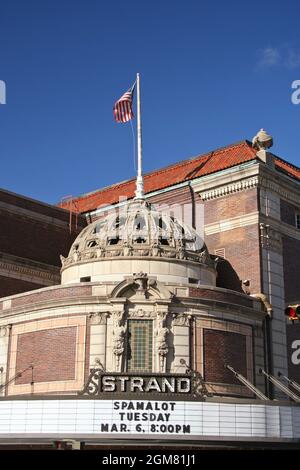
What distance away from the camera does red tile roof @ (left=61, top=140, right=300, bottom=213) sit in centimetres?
5012

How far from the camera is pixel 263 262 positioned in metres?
44.8

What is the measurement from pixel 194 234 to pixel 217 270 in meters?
3.02

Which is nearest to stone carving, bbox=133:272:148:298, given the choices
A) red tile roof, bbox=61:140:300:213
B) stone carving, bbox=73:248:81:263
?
stone carving, bbox=73:248:81:263

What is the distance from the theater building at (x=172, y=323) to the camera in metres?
32.2

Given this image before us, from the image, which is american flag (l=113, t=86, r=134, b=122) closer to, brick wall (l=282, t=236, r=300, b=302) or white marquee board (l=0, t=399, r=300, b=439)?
brick wall (l=282, t=236, r=300, b=302)

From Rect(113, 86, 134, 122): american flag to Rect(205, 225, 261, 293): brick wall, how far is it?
1001 centimetres

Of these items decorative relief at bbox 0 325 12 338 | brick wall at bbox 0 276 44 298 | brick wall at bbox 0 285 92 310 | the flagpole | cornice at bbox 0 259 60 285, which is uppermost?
the flagpole

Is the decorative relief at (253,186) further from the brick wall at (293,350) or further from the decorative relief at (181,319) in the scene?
the decorative relief at (181,319)

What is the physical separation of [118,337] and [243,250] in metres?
10.8

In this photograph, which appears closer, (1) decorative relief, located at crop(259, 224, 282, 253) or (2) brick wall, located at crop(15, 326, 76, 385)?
(2) brick wall, located at crop(15, 326, 76, 385)

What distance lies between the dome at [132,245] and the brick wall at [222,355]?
418 centimetres

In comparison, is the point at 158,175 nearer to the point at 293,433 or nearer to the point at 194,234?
the point at 194,234

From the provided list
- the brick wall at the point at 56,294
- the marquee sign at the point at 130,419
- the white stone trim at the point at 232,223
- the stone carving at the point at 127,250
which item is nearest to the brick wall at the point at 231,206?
the white stone trim at the point at 232,223

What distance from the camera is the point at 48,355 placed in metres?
40.0
